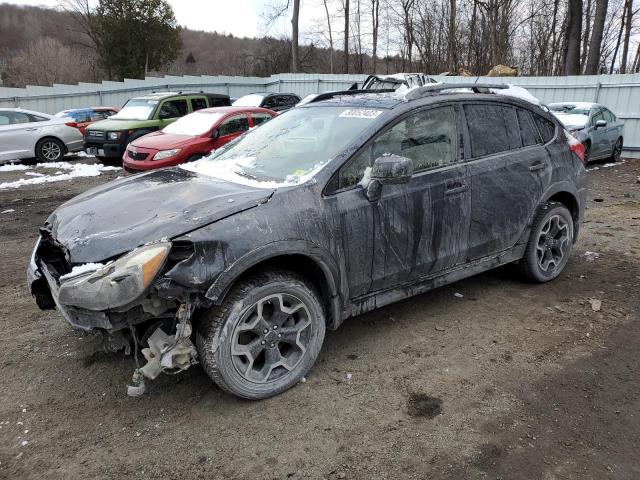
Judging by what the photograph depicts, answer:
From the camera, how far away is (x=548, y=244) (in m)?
4.70

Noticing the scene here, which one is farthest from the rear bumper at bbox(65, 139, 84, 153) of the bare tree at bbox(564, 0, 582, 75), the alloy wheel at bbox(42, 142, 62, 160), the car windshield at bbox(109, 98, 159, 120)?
the bare tree at bbox(564, 0, 582, 75)

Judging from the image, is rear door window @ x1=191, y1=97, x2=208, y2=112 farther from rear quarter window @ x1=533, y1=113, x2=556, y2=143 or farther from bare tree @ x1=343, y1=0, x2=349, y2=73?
bare tree @ x1=343, y1=0, x2=349, y2=73

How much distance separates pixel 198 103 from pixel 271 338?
1199 cm

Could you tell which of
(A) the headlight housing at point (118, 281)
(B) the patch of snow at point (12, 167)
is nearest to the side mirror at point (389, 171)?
(A) the headlight housing at point (118, 281)

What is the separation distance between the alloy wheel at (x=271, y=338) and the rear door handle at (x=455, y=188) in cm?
144

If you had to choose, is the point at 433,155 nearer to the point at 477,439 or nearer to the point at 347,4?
the point at 477,439

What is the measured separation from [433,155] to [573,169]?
6.01 feet

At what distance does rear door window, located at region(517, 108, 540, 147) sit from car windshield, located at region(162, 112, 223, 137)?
698 centimetres

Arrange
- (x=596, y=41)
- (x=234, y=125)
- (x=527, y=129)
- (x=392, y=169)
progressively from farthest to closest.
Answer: (x=596, y=41), (x=234, y=125), (x=527, y=129), (x=392, y=169)

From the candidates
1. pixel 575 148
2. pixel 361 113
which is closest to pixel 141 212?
pixel 361 113

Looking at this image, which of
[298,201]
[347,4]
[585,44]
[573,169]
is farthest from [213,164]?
[585,44]

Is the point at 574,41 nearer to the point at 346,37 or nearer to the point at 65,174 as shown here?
the point at 346,37

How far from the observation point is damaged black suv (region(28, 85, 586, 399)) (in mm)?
2662

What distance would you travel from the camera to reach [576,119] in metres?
12.2
